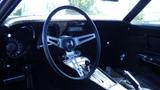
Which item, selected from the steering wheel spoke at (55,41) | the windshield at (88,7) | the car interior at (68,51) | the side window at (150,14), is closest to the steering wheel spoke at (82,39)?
the car interior at (68,51)

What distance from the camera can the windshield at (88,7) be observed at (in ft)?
7.68

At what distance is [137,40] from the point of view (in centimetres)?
343

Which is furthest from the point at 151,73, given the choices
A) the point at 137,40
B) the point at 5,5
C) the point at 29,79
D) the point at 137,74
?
the point at 5,5

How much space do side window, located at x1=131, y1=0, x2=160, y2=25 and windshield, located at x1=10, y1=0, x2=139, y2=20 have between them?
17 centimetres

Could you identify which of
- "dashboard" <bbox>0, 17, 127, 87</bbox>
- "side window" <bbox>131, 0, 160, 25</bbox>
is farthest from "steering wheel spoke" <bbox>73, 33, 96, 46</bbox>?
"side window" <bbox>131, 0, 160, 25</bbox>

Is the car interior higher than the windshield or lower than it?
lower

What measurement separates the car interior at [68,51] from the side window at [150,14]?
5 cm

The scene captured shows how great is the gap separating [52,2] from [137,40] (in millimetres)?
1446

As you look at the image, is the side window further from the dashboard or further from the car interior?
the dashboard

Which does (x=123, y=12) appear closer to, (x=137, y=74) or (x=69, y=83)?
(x=137, y=74)

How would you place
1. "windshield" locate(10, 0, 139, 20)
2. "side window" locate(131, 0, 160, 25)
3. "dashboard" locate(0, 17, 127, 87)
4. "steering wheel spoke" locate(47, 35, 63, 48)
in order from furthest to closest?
"side window" locate(131, 0, 160, 25) → "windshield" locate(10, 0, 139, 20) → "dashboard" locate(0, 17, 127, 87) → "steering wheel spoke" locate(47, 35, 63, 48)

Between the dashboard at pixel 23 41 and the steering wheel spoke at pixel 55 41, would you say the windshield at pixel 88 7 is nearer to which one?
the dashboard at pixel 23 41

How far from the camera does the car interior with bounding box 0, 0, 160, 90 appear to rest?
211 centimetres

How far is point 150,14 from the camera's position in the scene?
323 centimetres
